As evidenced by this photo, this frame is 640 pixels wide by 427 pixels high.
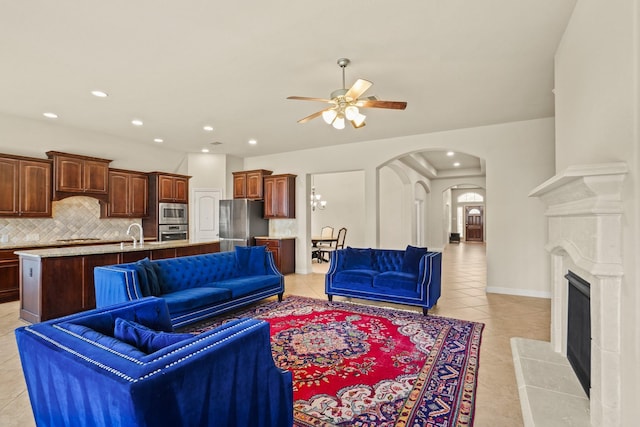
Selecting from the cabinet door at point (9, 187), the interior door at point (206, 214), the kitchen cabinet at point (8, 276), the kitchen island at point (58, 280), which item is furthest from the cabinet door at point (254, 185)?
the kitchen cabinet at point (8, 276)

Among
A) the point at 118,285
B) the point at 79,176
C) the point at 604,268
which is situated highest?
the point at 79,176

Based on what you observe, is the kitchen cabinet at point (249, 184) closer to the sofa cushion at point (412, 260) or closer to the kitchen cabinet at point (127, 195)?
the kitchen cabinet at point (127, 195)

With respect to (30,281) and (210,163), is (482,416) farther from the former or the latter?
(210,163)

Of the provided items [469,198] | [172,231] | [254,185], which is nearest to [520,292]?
[254,185]

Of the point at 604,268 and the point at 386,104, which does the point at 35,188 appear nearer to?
the point at 386,104

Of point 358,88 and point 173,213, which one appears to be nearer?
point 358,88

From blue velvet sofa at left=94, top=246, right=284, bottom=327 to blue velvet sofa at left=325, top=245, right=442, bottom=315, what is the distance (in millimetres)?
954

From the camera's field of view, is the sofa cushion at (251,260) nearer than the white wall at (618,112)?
No

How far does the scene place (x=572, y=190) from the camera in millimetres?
2100

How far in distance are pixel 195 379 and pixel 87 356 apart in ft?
1.41

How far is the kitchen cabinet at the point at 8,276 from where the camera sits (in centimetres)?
501

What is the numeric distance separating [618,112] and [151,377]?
8.08 feet

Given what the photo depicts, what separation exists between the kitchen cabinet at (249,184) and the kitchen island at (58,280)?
12.0 feet

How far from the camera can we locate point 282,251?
741 centimetres
